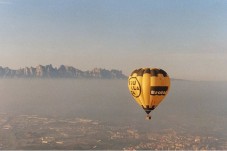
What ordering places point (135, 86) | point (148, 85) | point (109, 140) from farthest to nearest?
point (109, 140), point (135, 86), point (148, 85)

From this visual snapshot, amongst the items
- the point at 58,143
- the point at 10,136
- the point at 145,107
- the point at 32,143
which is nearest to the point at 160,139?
the point at 58,143

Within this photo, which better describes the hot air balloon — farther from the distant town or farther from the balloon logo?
the distant town

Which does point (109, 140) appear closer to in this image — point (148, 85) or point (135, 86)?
point (135, 86)

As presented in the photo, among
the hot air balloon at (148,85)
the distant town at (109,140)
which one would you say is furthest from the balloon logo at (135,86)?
the distant town at (109,140)

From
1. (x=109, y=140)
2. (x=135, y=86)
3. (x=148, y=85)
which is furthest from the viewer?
(x=109, y=140)

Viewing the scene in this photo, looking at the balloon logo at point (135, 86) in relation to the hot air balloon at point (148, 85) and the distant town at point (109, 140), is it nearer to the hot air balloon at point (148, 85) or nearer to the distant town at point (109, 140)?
the hot air balloon at point (148, 85)

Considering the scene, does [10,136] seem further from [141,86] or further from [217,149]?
[141,86]

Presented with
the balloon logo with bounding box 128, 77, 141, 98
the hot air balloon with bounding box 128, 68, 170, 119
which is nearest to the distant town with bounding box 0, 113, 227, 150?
the balloon logo with bounding box 128, 77, 141, 98

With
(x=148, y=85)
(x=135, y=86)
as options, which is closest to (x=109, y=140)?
(x=135, y=86)
